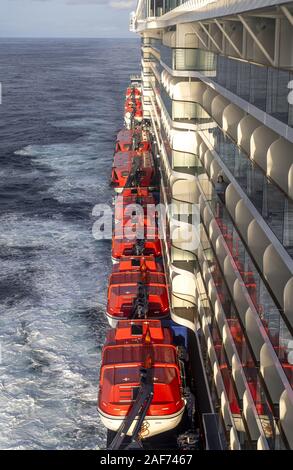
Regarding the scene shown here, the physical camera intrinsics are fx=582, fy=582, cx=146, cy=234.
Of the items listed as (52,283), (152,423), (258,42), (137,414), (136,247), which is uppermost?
(258,42)

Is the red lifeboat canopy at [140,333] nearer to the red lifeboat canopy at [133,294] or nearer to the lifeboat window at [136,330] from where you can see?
the lifeboat window at [136,330]

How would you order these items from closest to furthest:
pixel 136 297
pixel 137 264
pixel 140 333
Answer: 1. pixel 140 333
2. pixel 136 297
3. pixel 137 264

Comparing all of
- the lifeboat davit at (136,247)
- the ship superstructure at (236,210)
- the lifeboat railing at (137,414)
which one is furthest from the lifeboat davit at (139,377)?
the lifeboat davit at (136,247)

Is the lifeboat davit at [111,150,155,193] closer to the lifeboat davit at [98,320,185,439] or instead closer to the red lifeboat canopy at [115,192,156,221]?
the red lifeboat canopy at [115,192,156,221]

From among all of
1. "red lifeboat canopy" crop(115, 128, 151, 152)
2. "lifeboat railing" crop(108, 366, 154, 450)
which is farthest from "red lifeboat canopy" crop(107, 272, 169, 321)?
"red lifeboat canopy" crop(115, 128, 151, 152)

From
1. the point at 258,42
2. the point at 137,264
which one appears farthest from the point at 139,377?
the point at 258,42

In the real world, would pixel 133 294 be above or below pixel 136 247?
below

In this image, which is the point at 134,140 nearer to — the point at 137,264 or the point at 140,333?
the point at 137,264
